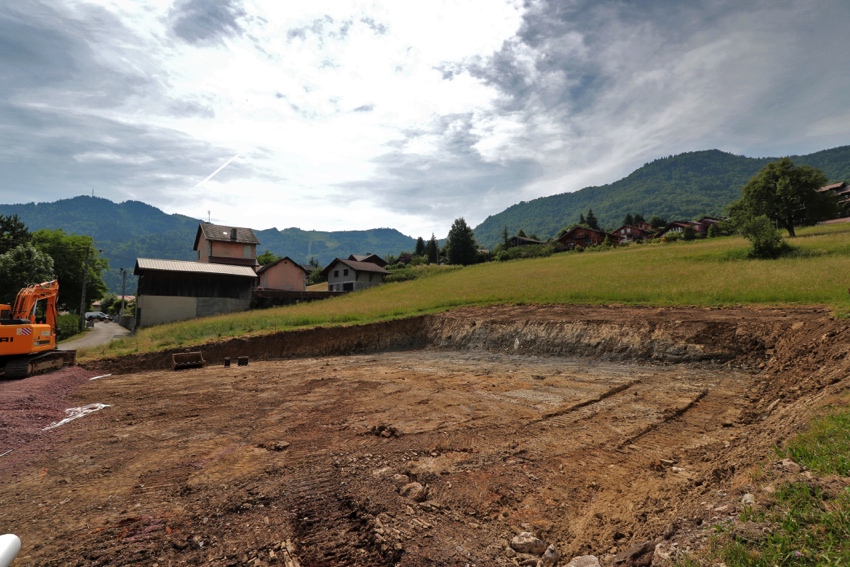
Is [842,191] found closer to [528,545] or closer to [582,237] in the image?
[582,237]

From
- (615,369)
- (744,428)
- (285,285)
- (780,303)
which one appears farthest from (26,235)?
(780,303)

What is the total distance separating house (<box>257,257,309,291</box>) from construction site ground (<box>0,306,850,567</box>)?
3887cm

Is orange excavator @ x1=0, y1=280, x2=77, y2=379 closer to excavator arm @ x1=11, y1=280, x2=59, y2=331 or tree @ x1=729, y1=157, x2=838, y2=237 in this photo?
excavator arm @ x1=11, y1=280, x2=59, y2=331

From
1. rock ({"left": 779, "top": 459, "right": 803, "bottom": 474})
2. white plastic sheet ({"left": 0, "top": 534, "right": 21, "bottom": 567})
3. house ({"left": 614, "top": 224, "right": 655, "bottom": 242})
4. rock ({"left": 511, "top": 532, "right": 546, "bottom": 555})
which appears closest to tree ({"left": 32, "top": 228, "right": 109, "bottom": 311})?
white plastic sheet ({"left": 0, "top": 534, "right": 21, "bottom": 567})

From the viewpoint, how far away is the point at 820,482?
11.1ft

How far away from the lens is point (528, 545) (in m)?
4.07

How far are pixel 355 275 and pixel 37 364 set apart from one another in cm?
4232

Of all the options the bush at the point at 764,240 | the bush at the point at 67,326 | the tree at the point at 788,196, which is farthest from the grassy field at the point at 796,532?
the bush at the point at 67,326

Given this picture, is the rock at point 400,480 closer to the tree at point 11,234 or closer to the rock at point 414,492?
the rock at point 414,492

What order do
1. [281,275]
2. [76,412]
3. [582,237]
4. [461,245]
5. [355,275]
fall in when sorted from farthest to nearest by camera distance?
[582,237] < [461,245] < [355,275] < [281,275] < [76,412]

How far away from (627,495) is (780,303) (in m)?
16.3

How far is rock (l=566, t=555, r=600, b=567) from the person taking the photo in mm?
3705

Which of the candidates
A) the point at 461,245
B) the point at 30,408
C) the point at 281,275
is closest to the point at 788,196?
the point at 461,245

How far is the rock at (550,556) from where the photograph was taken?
3921 millimetres
